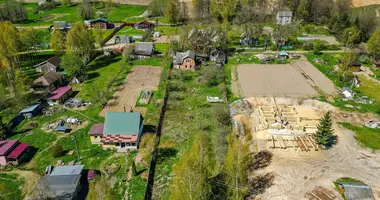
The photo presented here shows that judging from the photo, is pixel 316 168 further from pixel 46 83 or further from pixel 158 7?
pixel 158 7

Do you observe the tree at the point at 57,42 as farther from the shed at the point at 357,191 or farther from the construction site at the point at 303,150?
the shed at the point at 357,191

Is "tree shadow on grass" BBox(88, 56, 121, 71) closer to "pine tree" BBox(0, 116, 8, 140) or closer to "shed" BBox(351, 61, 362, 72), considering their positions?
"pine tree" BBox(0, 116, 8, 140)

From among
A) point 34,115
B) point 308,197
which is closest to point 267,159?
point 308,197

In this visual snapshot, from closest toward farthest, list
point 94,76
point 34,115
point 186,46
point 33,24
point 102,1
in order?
point 34,115 → point 94,76 → point 186,46 → point 33,24 → point 102,1

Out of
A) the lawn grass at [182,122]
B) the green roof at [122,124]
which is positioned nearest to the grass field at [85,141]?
the lawn grass at [182,122]

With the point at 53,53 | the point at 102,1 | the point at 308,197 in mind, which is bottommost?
the point at 308,197

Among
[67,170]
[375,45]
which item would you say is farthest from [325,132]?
Answer: [375,45]

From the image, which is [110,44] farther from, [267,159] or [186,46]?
[267,159]
